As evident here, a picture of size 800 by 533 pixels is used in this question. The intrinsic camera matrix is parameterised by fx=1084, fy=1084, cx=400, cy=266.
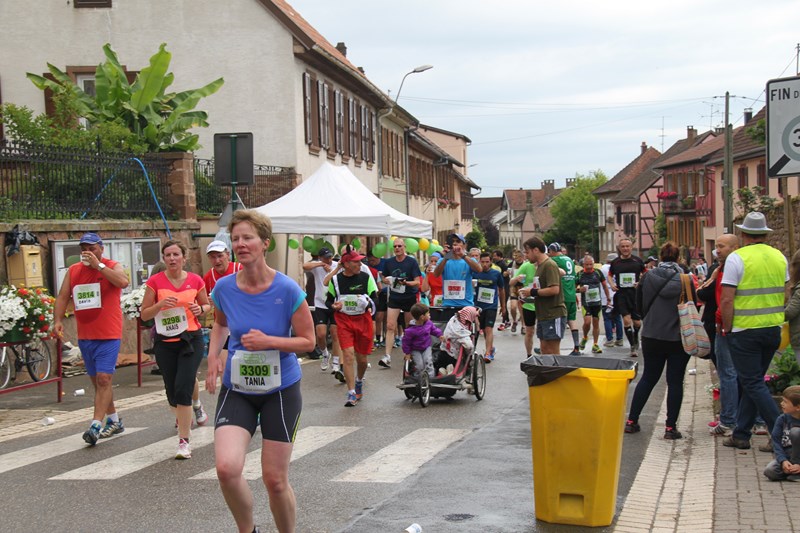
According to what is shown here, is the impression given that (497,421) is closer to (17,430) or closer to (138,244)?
(17,430)

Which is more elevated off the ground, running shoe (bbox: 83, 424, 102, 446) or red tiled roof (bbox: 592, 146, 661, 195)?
red tiled roof (bbox: 592, 146, 661, 195)

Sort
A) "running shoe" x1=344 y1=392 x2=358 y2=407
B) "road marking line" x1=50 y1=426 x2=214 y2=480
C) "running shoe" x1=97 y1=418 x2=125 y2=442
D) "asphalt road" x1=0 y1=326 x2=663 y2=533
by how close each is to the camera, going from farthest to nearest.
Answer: "running shoe" x1=344 y1=392 x2=358 y2=407, "running shoe" x1=97 y1=418 x2=125 y2=442, "road marking line" x1=50 y1=426 x2=214 y2=480, "asphalt road" x1=0 y1=326 x2=663 y2=533

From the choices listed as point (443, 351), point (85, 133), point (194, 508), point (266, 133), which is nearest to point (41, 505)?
point (194, 508)

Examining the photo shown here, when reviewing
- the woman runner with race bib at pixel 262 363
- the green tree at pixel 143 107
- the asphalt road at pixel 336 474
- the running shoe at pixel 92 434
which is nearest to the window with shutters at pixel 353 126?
the green tree at pixel 143 107

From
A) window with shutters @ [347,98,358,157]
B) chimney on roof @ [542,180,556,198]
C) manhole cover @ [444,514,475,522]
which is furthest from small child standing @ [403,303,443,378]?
chimney on roof @ [542,180,556,198]

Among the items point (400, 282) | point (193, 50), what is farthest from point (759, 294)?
point (193, 50)

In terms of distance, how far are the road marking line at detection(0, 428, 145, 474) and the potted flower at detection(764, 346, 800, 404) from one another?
233 inches

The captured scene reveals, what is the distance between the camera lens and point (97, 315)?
9.59 metres

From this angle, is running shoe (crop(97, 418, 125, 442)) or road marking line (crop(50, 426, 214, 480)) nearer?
road marking line (crop(50, 426, 214, 480))

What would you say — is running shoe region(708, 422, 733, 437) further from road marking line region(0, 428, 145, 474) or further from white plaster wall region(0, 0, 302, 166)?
white plaster wall region(0, 0, 302, 166)

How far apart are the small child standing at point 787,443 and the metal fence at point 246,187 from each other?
16.8 m

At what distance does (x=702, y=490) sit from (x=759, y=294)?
6.17 ft

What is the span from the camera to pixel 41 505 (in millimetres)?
7348

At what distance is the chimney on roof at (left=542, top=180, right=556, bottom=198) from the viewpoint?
578 ft
